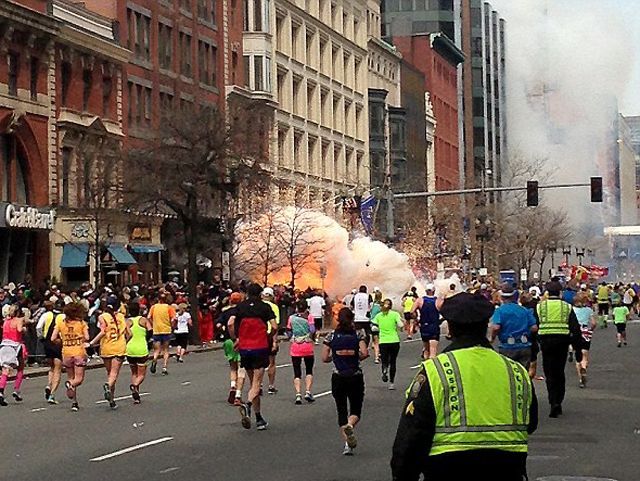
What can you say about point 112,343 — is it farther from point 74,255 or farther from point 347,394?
point 74,255

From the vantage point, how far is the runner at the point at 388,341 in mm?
26245

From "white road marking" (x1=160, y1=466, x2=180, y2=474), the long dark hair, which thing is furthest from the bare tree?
"white road marking" (x1=160, y1=466, x2=180, y2=474)

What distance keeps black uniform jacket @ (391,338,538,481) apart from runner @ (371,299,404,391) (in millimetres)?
19092

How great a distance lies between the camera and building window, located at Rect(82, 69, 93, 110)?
5422cm

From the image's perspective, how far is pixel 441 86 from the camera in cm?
12288

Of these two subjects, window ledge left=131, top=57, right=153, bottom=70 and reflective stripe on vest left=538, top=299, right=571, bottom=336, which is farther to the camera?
window ledge left=131, top=57, right=153, bottom=70

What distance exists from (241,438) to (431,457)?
37.9 feet

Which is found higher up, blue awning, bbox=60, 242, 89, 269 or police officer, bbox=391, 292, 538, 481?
blue awning, bbox=60, 242, 89, 269

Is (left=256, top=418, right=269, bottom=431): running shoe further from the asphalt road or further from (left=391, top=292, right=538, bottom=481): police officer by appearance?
(left=391, top=292, right=538, bottom=481): police officer

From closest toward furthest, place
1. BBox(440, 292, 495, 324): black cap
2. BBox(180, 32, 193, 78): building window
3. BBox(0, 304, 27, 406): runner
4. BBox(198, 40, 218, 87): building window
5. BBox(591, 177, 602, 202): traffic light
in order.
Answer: BBox(440, 292, 495, 324): black cap
BBox(0, 304, 27, 406): runner
BBox(591, 177, 602, 202): traffic light
BBox(180, 32, 193, 78): building window
BBox(198, 40, 218, 87): building window

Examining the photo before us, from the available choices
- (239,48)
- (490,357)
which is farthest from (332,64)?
(490,357)

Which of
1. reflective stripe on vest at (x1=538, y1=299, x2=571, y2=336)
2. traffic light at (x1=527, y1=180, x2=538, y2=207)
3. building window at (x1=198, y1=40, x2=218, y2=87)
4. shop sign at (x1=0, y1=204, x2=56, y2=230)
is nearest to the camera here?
reflective stripe on vest at (x1=538, y1=299, x2=571, y2=336)

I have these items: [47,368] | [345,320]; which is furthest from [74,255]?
[345,320]

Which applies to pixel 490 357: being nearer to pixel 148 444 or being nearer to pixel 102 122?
pixel 148 444
